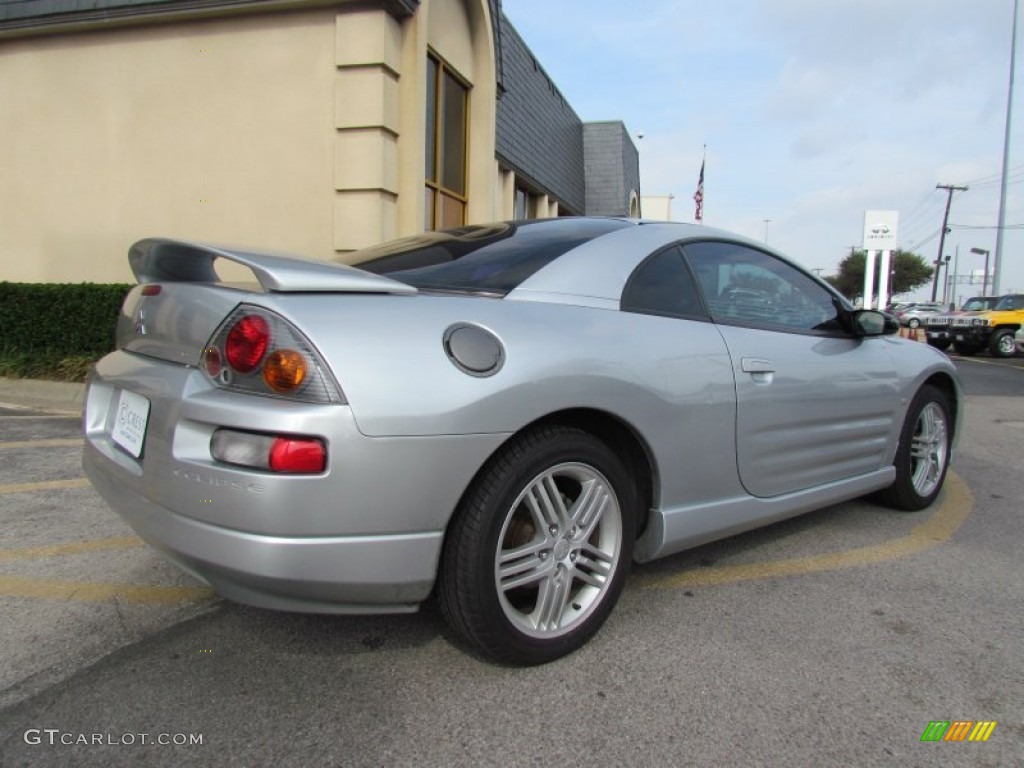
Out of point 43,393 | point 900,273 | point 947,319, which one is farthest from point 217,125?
point 900,273

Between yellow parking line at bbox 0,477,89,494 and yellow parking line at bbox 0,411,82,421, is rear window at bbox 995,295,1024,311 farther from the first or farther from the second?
yellow parking line at bbox 0,477,89,494

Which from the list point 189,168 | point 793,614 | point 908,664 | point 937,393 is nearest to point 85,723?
point 793,614

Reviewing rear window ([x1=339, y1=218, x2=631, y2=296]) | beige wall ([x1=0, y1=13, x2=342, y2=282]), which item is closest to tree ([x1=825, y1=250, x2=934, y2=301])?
beige wall ([x1=0, y1=13, x2=342, y2=282])

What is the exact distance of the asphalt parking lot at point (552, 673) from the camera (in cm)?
179

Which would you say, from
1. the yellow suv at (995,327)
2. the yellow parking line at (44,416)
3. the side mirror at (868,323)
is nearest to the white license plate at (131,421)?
the side mirror at (868,323)

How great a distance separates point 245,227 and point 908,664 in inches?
295

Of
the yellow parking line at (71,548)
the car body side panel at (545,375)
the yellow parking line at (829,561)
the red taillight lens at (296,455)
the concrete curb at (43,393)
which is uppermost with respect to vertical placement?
the car body side panel at (545,375)

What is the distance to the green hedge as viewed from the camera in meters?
7.27

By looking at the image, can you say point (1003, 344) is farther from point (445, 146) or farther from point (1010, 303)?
point (445, 146)

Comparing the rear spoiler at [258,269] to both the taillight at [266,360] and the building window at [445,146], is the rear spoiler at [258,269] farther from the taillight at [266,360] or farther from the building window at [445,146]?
the building window at [445,146]

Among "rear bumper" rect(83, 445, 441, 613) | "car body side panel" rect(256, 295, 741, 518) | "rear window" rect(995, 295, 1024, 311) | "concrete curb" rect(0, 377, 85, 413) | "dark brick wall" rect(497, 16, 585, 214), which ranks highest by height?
"dark brick wall" rect(497, 16, 585, 214)

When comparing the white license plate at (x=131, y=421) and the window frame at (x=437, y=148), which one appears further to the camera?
the window frame at (x=437, y=148)

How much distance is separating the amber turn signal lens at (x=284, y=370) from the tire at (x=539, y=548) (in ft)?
1.87

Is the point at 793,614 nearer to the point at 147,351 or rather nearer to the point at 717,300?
the point at 717,300
